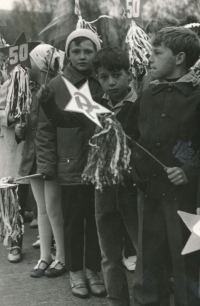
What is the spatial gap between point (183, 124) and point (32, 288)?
1.78 meters

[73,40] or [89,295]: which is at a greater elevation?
[73,40]

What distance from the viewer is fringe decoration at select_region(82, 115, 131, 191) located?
2.37 meters

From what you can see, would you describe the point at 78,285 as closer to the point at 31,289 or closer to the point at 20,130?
the point at 31,289

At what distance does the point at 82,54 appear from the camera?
3.19 metres

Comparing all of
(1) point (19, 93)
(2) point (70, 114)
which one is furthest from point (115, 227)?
(1) point (19, 93)

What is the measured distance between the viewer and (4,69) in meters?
4.38

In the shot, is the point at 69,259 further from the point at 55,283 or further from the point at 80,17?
the point at 80,17

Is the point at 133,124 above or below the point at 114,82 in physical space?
below

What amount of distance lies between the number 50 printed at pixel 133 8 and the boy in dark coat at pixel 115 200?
0.81 ft

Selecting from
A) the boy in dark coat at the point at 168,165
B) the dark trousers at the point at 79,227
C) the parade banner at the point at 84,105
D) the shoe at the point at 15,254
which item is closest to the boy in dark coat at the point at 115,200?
the boy in dark coat at the point at 168,165

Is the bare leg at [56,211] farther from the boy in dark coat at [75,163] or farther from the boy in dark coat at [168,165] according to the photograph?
the boy in dark coat at [168,165]

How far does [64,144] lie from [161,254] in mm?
1140

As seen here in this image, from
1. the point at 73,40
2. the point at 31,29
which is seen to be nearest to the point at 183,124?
the point at 73,40

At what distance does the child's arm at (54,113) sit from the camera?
8.03 ft
